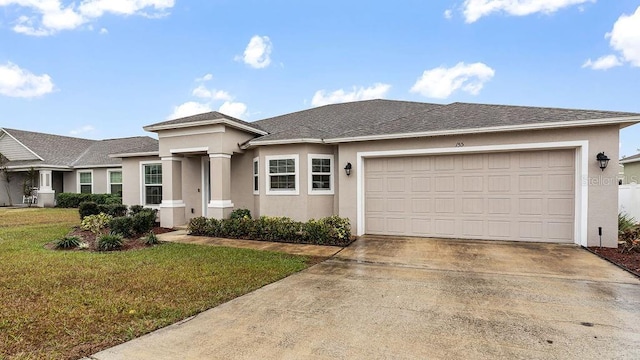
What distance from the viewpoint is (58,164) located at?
21.8m

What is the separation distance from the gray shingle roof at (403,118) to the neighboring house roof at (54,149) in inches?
534

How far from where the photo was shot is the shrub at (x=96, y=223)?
10448 millimetres

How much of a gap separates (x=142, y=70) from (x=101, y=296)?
1667 cm

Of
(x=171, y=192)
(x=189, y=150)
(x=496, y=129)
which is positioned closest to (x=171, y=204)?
(x=171, y=192)

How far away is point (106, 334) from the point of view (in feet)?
11.6

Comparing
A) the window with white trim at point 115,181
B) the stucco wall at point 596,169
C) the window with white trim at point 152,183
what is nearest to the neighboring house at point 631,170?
the stucco wall at point 596,169

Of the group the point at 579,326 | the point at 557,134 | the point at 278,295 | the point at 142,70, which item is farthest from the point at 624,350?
the point at 142,70

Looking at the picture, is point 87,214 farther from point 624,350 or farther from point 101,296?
point 624,350

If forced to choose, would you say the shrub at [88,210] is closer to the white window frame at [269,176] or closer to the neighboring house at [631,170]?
the white window frame at [269,176]

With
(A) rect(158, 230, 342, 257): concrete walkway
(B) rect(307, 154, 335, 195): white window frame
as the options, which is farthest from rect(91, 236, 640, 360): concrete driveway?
(B) rect(307, 154, 335, 195): white window frame

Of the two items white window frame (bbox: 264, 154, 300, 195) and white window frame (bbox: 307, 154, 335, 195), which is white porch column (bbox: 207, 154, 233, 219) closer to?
white window frame (bbox: 264, 154, 300, 195)

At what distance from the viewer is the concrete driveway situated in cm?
316

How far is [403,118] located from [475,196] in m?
3.39

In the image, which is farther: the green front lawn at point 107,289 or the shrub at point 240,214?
the shrub at point 240,214
